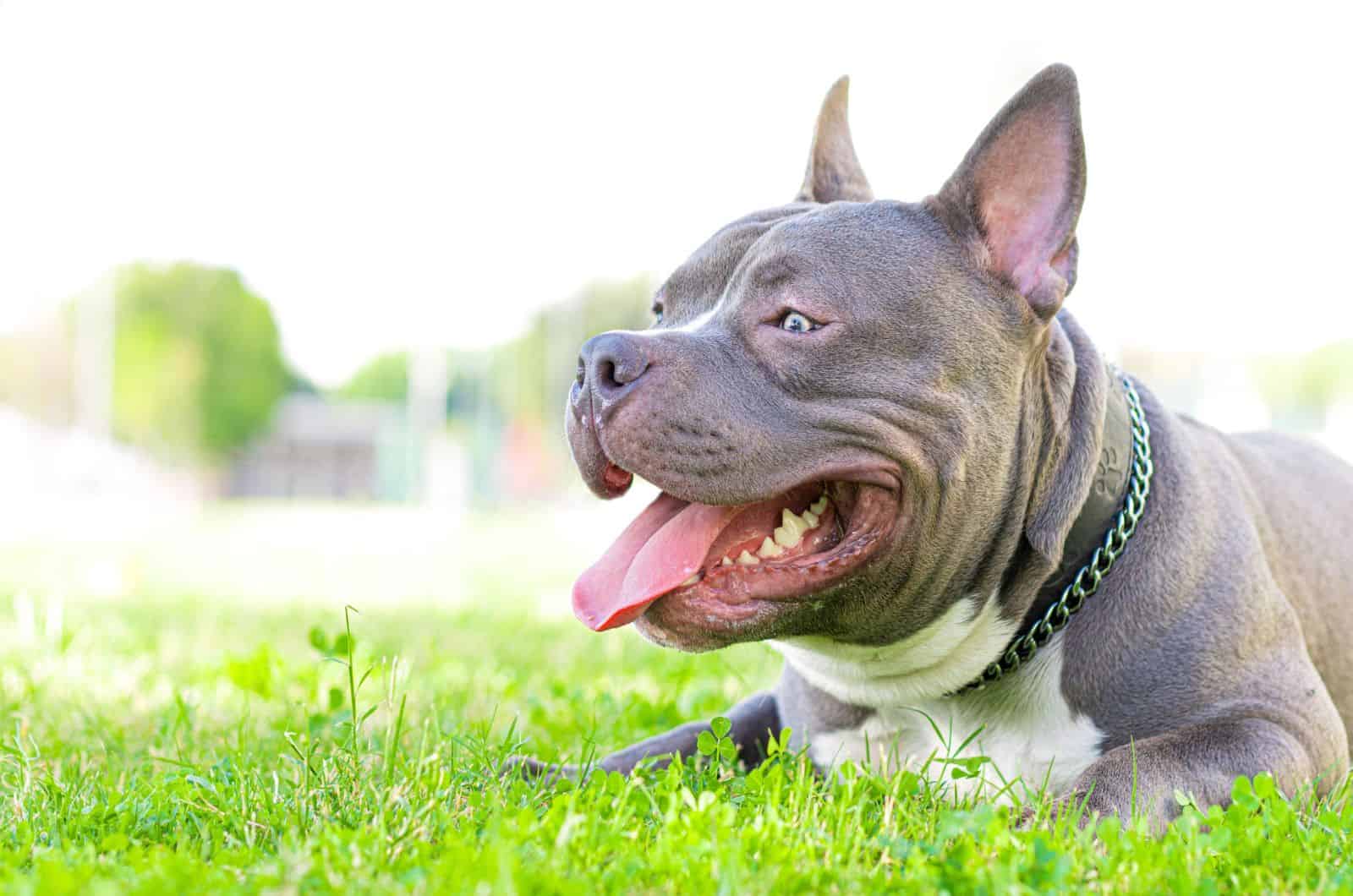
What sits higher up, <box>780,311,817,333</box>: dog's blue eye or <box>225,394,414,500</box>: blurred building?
<box>780,311,817,333</box>: dog's blue eye

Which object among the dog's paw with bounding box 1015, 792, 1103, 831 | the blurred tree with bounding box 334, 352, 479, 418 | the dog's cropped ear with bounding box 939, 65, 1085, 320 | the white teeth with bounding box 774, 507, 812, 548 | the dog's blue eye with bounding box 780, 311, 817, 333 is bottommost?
the blurred tree with bounding box 334, 352, 479, 418

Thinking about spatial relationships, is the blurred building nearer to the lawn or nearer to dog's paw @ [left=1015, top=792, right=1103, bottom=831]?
the lawn

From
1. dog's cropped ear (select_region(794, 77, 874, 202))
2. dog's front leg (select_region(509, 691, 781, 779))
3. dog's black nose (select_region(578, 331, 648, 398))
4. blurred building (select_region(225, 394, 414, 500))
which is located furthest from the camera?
blurred building (select_region(225, 394, 414, 500))

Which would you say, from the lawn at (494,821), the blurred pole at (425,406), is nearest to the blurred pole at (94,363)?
the blurred pole at (425,406)

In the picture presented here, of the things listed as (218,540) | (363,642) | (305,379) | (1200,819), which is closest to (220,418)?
(305,379)

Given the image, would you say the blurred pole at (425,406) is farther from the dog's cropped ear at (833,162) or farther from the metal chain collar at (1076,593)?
the metal chain collar at (1076,593)

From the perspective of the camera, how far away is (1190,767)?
109 inches

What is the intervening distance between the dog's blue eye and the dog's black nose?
0.37 m

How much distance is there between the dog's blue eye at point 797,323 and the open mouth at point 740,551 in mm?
359

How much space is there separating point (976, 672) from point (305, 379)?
9285cm

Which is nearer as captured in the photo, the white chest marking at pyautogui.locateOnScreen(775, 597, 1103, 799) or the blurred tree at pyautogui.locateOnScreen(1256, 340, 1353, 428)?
the white chest marking at pyautogui.locateOnScreen(775, 597, 1103, 799)

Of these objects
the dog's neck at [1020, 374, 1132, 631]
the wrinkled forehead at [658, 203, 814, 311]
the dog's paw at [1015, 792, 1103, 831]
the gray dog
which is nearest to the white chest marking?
the gray dog

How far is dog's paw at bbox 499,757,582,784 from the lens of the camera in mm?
2738

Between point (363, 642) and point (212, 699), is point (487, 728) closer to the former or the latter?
point (212, 699)
